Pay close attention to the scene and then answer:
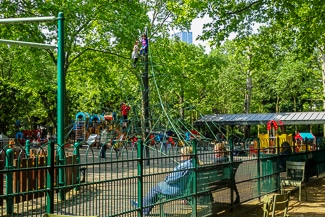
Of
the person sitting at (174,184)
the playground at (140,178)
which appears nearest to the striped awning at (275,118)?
the playground at (140,178)

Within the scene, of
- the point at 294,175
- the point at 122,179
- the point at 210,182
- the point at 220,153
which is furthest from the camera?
the point at 294,175

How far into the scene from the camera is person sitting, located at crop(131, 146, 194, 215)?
7.14m

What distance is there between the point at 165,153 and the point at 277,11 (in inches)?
375

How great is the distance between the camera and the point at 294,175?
42.6 feet

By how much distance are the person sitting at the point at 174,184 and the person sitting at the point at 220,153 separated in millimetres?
1077

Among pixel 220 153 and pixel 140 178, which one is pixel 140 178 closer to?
pixel 140 178

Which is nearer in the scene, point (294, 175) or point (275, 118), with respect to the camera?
point (294, 175)

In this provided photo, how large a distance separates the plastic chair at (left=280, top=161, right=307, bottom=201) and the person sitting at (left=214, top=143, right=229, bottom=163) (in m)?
3.52

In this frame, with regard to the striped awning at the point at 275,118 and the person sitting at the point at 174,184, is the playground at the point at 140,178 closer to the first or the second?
the person sitting at the point at 174,184

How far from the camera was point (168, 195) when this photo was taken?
7566mm

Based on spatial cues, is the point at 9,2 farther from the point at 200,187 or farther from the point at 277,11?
the point at 200,187

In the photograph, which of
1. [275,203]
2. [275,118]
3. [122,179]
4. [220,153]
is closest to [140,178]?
[122,179]

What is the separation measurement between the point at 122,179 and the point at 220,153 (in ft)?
11.5

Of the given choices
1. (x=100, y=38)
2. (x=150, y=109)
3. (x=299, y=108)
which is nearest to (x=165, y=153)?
(x=150, y=109)
